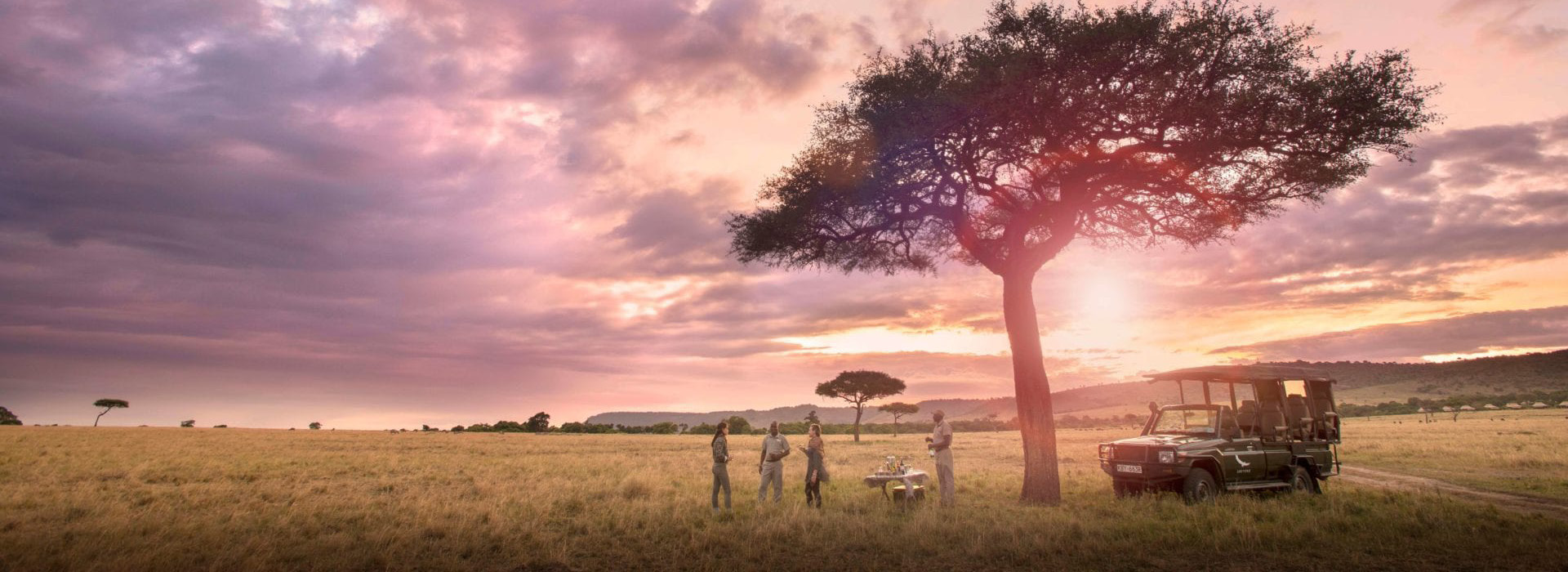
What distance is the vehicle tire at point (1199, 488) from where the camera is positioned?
1547cm

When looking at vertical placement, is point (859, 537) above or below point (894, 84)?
below

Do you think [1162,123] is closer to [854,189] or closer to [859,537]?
[854,189]

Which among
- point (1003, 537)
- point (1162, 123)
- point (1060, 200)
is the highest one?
point (1162, 123)

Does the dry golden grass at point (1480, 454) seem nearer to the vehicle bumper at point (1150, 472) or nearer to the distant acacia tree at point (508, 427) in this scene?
the vehicle bumper at point (1150, 472)

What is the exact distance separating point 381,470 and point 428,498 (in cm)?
1107

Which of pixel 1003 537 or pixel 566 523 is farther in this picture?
pixel 566 523

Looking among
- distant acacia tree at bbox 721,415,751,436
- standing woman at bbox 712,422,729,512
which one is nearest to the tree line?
distant acacia tree at bbox 721,415,751,436

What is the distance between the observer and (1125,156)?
17.5m

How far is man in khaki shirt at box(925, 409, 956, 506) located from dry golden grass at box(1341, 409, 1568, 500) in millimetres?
14788

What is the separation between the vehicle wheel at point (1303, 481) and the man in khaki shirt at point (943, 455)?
8372mm

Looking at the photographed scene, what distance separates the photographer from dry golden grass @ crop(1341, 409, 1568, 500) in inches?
846

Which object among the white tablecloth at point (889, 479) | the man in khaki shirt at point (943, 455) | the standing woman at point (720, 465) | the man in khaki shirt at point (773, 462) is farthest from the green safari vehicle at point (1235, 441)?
the standing woman at point (720, 465)

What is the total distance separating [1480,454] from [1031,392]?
84.0ft

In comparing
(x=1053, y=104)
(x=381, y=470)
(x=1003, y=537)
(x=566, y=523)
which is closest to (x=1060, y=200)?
(x=1053, y=104)
